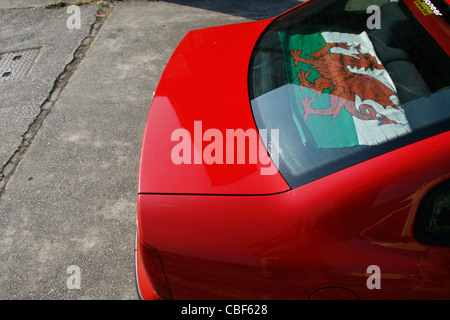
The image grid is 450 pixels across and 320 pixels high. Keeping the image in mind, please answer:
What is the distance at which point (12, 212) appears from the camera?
327cm

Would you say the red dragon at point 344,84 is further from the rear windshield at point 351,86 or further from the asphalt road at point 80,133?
the asphalt road at point 80,133

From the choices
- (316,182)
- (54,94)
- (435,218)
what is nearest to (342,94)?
(316,182)

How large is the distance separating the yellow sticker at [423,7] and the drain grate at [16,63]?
4.17 meters

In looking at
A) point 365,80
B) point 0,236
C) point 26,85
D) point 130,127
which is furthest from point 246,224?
point 26,85

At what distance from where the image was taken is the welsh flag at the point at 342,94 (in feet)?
5.90

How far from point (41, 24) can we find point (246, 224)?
5.10 metres

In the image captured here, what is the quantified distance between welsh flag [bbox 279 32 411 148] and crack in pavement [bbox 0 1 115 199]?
2.65 meters

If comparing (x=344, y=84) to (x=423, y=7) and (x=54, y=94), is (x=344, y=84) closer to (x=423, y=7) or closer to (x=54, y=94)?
(x=423, y=7)

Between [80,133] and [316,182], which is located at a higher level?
[316,182]

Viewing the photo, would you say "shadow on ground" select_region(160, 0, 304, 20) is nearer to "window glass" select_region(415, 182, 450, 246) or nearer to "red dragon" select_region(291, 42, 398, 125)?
"red dragon" select_region(291, 42, 398, 125)

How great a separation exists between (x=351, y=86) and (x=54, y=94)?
349 cm

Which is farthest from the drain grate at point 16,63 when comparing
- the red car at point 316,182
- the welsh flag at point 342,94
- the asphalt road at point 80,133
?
the welsh flag at point 342,94

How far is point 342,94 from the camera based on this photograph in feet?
6.41

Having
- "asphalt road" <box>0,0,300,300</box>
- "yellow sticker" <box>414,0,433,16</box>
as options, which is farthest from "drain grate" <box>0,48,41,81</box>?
"yellow sticker" <box>414,0,433,16</box>
